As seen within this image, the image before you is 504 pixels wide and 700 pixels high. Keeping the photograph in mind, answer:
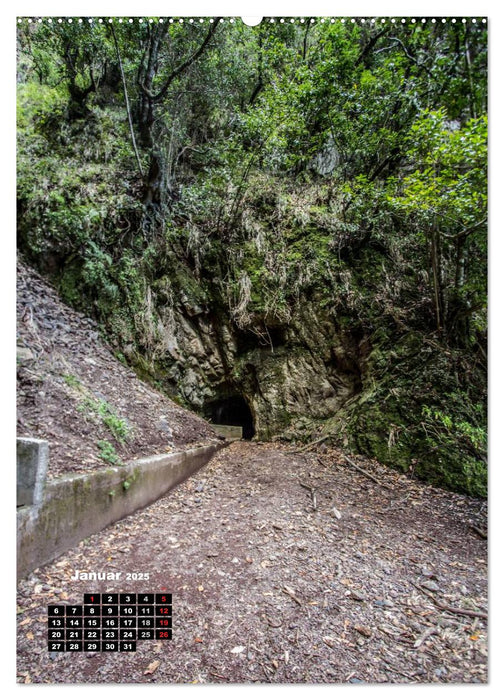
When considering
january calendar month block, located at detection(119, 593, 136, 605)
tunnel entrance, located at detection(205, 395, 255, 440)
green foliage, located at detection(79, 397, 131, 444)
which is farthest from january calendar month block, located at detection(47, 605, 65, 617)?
tunnel entrance, located at detection(205, 395, 255, 440)

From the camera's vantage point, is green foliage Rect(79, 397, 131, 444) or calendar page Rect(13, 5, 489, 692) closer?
calendar page Rect(13, 5, 489, 692)

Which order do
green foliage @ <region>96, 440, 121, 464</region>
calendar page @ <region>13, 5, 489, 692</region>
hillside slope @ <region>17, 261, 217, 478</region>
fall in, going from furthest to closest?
green foliage @ <region>96, 440, 121, 464</region> < hillside slope @ <region>17, 261, 217, 478</region> < calendar page @ <region>13, 5, 489, 692</region>

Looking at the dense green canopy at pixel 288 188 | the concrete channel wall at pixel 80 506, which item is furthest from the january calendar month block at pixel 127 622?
the dense green canopy at pixel 288 188

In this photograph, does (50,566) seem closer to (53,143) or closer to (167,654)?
(167,654)

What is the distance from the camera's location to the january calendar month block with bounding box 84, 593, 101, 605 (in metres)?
1.65

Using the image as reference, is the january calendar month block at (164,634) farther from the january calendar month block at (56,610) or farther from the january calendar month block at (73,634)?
the january calendar month block at (56,610)

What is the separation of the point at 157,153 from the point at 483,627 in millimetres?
6436

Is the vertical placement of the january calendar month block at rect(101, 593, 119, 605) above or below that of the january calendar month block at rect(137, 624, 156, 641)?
above

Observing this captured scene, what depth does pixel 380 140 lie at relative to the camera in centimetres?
376

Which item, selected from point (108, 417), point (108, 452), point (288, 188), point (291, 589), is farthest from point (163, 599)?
point (288, 188)

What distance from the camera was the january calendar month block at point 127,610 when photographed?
1643 millimetres

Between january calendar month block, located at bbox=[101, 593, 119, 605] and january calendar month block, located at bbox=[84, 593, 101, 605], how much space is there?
0.08ft

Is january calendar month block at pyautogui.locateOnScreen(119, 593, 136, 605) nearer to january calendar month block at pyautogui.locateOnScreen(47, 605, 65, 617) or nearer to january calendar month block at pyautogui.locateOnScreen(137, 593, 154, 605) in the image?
january calendar month block at pyautogui.locateOnScreen(137, 593, 154, 605)

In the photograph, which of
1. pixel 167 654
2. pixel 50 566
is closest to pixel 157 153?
pixel 50 566
